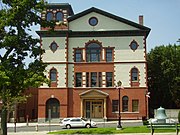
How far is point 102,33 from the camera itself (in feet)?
181

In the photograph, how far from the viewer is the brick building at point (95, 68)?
53.7 metres

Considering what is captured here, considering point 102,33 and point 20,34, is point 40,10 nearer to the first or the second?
point 20,34

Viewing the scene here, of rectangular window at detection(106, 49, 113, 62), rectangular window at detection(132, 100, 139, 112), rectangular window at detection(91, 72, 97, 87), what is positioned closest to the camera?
rectangular window at detection(132, 100, 139, 112)

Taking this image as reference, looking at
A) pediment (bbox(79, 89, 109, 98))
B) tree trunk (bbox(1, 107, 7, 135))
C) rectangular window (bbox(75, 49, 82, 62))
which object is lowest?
tree trunk (bbox(1, 107, 7, 135))

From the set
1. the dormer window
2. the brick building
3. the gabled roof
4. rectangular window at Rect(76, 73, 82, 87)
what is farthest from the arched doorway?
the dormer window

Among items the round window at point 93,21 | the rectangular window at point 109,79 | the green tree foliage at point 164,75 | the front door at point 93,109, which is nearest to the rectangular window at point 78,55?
the round window at point 93,21

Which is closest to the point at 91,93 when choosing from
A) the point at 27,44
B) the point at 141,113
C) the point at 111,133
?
the point at 141,113

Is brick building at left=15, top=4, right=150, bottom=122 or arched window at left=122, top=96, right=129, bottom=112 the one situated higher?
brick building at left=15, top=4, right=150, bottom=122

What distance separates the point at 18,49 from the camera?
2742 cm

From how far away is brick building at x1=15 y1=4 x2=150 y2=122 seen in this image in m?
53.7

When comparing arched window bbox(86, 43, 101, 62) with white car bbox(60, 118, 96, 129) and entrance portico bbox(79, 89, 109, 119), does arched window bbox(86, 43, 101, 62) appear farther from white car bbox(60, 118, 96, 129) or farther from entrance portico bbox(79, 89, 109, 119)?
white car bbox(60, 118, 96, 129)

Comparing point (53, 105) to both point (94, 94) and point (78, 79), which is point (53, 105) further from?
point (94, 94)

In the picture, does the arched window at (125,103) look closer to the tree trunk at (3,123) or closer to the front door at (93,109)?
the front door at (93,109)

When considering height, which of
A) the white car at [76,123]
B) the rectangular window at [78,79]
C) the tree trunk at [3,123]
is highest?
the rectangular window at [78,79]
